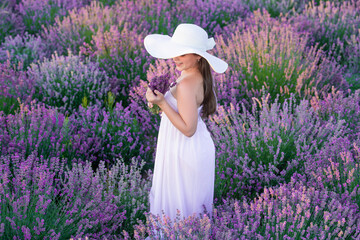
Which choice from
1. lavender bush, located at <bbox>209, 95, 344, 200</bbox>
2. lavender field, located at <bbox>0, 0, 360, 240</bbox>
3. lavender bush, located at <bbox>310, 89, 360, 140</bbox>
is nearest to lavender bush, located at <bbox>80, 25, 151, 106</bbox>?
lavender field, located at <bbox>0, 0, 360, 240</bbox>

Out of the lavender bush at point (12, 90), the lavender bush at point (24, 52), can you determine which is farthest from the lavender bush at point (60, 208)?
the lavender bush at point (24, 52)

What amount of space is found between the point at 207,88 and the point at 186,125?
0.29 metres


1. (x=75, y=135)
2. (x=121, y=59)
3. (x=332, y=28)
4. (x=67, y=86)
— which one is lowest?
(x=75, y=135)

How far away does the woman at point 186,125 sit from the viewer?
2406 mm

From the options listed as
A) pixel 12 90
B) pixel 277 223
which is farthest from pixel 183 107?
pixel 12 90

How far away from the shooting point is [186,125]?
2.41 m

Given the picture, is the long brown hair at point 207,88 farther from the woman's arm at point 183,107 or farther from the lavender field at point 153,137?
the lavender field at point 153,137

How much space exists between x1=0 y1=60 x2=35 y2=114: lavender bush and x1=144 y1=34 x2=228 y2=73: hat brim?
78.8 inches

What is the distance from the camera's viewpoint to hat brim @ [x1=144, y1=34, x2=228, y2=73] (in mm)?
2361

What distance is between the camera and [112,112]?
4207mm

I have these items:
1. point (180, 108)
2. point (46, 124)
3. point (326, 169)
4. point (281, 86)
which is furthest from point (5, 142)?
point (281, 86)

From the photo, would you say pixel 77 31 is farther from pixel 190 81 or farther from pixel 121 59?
pixel 190 81

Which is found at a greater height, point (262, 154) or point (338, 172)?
point (262, 154)

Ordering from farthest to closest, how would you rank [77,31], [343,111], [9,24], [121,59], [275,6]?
[275,6] < [9,24] < [77,31] < [121,59] < [343,111]
